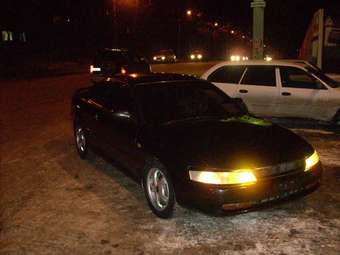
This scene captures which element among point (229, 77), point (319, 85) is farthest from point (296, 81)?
point (229, 77)

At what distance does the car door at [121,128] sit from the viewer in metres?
5.77

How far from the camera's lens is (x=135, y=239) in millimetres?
4758

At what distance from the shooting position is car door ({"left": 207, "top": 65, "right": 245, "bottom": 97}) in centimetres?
1015

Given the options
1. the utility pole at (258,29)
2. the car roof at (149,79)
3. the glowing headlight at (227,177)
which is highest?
the utility pole at (258,29)

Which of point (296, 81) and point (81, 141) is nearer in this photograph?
point (81, 141)

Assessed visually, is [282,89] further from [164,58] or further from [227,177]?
[164,58]

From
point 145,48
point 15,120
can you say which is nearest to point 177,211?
point 15,120

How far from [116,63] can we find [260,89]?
10.6 meters

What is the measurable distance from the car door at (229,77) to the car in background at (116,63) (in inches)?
351

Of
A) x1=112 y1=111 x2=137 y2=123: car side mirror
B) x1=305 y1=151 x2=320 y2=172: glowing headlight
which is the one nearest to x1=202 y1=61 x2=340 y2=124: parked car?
x1=305 y1=151 x2=320 y2=172: glowing headlight

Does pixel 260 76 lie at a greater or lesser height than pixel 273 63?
lesser

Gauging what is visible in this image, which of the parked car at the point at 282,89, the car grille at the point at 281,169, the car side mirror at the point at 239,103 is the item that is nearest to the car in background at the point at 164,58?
the parked car at the point at 282,89

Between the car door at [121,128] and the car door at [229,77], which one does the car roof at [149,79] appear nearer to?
the car door at [121,128]

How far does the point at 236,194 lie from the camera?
4621 mm
